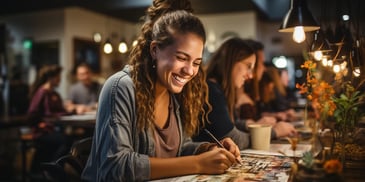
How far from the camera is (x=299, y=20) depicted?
1.57 metres

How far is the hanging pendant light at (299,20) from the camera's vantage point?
1566mm

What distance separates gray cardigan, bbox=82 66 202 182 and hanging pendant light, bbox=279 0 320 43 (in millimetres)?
713

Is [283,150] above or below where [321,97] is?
below

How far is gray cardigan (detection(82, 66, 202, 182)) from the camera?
1303 mm

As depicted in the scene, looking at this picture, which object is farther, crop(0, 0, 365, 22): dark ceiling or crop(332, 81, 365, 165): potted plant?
crop(0, 0, 365, 22): dark ceiling

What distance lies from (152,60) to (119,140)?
388mm

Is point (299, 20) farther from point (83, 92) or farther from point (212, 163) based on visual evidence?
point (83, 92)

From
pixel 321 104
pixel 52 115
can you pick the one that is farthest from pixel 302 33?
pixel 52 115

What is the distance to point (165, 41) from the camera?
4.79 ft

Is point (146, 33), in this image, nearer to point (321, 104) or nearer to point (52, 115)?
point (321, 104)

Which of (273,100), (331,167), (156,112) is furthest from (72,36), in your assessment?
(331,167)

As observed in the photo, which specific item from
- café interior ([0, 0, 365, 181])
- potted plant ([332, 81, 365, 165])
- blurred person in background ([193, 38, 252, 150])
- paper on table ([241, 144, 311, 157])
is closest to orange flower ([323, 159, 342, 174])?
potted plant ([332, 81, 365, 165])

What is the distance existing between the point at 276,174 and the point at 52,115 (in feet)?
11.1

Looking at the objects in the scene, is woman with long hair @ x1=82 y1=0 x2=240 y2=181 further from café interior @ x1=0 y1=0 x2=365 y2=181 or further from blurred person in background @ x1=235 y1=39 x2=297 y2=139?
café interior @ x1=0 y1=0 x2=365 y2=181
